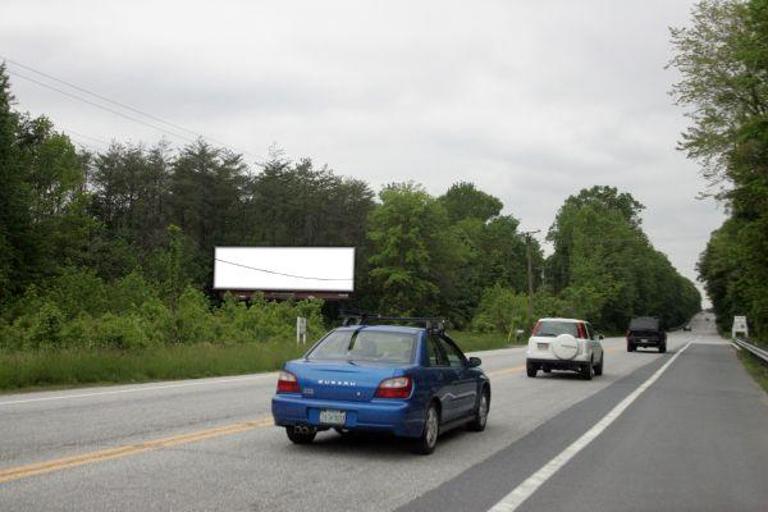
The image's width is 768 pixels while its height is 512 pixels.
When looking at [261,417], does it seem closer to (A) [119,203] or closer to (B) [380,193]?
(B) [380,193]

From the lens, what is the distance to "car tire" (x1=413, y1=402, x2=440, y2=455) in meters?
9.07

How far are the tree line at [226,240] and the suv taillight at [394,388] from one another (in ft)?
56.7

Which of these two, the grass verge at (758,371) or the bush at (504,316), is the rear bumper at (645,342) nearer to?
the grass verge at (758,371)

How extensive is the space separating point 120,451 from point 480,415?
5.07 m

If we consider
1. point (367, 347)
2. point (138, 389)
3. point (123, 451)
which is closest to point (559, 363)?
point (138, 389)

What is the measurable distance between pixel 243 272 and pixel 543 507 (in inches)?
2218

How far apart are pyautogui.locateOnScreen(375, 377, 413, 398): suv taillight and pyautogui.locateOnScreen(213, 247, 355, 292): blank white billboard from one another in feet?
165

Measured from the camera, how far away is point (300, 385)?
8.93 m

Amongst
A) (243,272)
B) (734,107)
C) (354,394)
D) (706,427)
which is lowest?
(706,427)

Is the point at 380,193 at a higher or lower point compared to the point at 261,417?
higher

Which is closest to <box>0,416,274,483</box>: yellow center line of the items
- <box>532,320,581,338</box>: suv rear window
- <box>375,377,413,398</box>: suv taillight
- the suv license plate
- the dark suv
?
the suv license plate

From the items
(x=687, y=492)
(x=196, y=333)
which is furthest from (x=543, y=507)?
Result: (x=196, y=333)

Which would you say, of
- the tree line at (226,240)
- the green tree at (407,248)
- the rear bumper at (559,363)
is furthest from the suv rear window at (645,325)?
the green tree at (407,248)

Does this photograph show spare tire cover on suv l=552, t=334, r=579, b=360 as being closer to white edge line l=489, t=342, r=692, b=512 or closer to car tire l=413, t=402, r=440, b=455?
white edge line l=489, t=342, r=692, b=512
